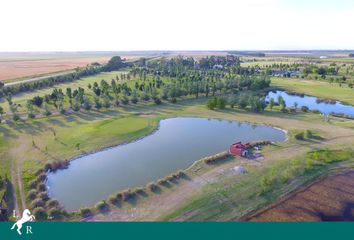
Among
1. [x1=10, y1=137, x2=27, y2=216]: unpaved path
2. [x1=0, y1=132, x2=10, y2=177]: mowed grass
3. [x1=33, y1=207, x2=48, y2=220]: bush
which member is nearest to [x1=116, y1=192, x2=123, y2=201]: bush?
[x1=33, y1=207, x2=48, y2=220]: bush

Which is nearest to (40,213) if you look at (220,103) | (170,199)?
(170,199)

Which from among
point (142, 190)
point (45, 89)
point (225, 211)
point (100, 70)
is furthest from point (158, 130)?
point (100, 70)

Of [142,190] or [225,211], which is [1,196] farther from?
[225,211]

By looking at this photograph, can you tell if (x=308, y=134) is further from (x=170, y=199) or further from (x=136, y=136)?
(x=170, y=199)

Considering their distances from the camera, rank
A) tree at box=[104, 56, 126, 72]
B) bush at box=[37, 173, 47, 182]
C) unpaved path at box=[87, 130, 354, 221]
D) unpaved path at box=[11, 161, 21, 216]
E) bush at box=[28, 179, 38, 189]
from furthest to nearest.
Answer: tree at box=[104, 56, 126, 72] → bush at box=[37, 173, 47, 182] → bush at box=[28, 179, 38, 189] → unpaved path at box=[11, 161, 21, 216] → unpaved path at box=[87, 130, 354, 221]

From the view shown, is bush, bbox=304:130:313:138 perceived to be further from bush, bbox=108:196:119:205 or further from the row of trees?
the row of trees

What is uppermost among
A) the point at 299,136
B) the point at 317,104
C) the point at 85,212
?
the point at 299,136

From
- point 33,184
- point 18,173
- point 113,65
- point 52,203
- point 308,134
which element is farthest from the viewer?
point 113,65
